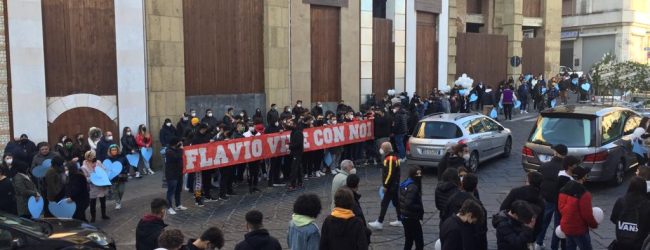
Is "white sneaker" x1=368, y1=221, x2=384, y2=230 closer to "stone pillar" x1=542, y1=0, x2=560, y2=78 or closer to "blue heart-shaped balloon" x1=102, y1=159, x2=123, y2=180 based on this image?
"blue heart-shaped balloon" x1=102, y1=159, x2=123, y2=180

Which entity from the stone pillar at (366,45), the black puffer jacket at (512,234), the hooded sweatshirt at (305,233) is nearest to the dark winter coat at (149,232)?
the hooded sweatshirt at (305,233)

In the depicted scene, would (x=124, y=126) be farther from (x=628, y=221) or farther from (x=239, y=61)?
(x=628, y=221)

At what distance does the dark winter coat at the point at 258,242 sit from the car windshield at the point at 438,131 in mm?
9456

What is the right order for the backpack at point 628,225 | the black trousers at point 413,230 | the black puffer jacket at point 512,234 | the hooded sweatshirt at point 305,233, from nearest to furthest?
the black puffer jacket at point 512,234
the hooded sweatshirt at point 305,233
the backpack at point 628,225
the black trousers at point 413,230

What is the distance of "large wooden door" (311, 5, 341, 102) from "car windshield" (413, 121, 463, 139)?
7.71 metres

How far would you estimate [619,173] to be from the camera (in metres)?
12.8

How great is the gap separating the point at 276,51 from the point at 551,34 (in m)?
20.6

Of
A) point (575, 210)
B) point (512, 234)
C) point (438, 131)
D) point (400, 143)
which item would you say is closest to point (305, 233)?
point (512, 234)

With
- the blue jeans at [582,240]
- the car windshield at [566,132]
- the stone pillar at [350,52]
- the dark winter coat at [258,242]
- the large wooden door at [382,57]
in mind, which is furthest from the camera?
the large wooden door at [382,57]

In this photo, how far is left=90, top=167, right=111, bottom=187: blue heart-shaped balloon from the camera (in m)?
11.0

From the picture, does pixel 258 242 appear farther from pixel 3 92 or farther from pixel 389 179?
pixel 3 92

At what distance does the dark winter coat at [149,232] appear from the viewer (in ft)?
20.8

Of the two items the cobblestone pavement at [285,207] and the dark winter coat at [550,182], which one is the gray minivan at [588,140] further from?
the dark winter coat at [550,182]

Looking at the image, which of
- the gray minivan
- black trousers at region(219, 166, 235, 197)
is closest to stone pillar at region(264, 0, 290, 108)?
black trousers at region(219, 166, 235, 197)
